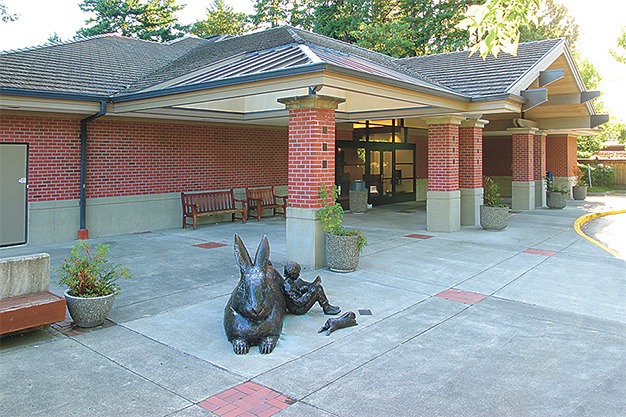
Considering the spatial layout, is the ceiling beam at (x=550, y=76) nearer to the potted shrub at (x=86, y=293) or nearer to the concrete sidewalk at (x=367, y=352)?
the concrete sidewalk at (x=367, y=352)

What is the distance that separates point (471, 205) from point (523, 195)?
5048 mm

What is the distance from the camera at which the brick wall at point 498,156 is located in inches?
A: 953

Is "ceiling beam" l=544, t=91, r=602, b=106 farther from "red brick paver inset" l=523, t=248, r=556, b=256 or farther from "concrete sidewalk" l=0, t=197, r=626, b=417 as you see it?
"concrete sidewalk" l=0, t=197, r=626, b=417

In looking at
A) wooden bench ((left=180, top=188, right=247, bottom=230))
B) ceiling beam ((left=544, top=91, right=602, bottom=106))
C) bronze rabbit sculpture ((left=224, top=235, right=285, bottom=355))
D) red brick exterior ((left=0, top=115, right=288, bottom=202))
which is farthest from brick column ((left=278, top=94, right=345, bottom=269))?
ceiling beam ((left=544, top=91, right=602, bottom=106))

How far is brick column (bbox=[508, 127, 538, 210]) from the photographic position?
17.5 meters

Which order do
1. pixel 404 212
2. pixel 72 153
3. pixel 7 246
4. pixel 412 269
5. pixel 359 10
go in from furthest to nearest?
pixel 359 10 < pixel 404 212 < pixel 72 153 < pixel 7 246 < pixel 412 269

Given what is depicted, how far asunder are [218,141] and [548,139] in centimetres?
1586

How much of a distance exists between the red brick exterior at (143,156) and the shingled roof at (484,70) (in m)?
5.67

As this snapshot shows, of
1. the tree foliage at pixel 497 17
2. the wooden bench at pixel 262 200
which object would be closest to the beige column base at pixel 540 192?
the wooden bench at pixel 262 200

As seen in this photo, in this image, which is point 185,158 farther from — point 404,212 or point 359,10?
point 359,10

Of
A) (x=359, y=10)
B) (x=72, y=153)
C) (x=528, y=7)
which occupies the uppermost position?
(x=359, y=10)

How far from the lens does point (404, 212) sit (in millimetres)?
17469

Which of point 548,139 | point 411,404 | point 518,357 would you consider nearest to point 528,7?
point 518,357

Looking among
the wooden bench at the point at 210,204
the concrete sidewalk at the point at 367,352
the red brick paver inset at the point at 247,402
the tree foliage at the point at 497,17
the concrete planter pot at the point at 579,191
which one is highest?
the tree foliage at the point at 497,17
